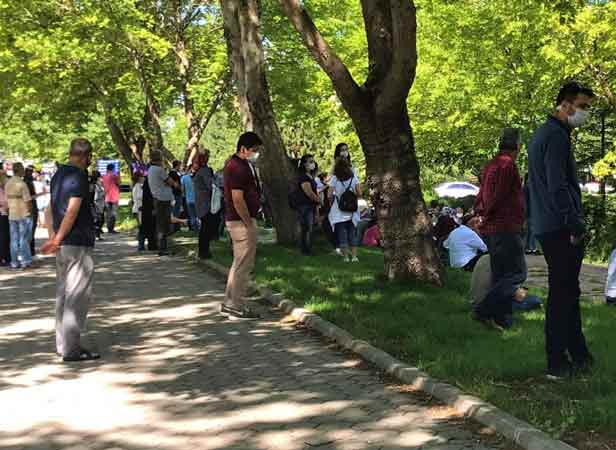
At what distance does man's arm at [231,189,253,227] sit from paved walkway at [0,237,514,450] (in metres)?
1.16

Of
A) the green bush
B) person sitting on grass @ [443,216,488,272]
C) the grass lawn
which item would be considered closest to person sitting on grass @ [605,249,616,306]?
the grass lawn

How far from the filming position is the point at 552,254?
235 inches

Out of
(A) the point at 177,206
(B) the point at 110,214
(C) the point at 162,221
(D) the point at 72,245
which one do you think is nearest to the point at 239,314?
(D) the point at 72,245

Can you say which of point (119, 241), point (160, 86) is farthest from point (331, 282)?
point (160, 86)

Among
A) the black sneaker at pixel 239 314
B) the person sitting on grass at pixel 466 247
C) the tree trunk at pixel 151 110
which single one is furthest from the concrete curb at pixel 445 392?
the tree trunk at pixel 151 110

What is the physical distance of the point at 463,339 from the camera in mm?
7324

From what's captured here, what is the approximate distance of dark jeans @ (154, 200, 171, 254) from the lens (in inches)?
650

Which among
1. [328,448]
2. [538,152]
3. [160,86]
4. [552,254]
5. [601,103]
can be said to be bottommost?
[328,448]

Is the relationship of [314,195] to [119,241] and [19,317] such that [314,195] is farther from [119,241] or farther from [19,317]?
[119,241]

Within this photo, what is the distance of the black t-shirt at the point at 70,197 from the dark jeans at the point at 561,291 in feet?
12.9

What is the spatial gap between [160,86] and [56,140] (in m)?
29.2

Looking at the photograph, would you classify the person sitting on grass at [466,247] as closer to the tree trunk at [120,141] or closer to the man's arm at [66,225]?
the man's arm at [66,225]

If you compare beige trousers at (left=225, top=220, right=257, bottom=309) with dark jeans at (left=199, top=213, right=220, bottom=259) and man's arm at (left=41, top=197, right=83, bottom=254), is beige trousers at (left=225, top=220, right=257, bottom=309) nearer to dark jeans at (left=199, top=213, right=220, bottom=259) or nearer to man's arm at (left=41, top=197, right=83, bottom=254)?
man's arm at (left=41, top=197, right=83, bottom=254)

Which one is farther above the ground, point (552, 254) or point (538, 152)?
point (538, 152)
